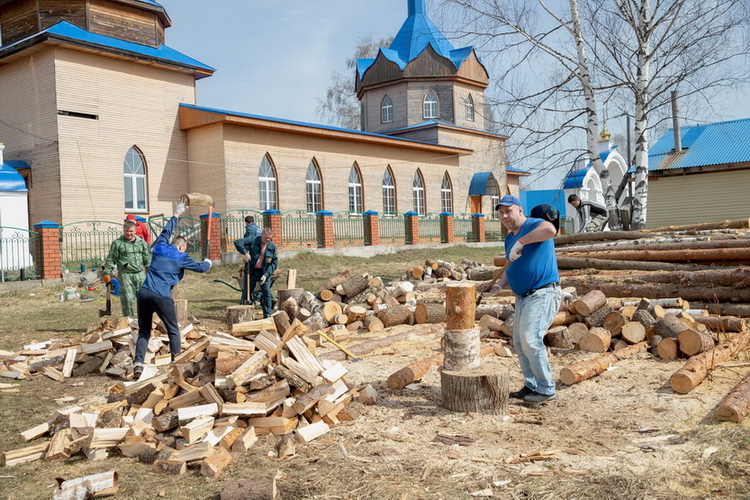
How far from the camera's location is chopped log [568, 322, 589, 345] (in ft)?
25.2

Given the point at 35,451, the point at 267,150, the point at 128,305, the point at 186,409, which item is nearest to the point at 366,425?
the point at 186,409

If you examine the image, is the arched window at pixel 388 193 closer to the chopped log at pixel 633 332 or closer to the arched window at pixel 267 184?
the arched window at pixel 267 184

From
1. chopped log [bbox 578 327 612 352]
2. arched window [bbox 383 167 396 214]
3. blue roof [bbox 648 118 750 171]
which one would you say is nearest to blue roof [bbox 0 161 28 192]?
arched window [bbox 383 167 396 214]

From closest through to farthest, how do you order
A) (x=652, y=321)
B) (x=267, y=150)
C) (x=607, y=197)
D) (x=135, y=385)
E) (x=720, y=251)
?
(x=135, y=385)
(x=652, y=321)
(x=720, y=251)
(x=607, y=197)
(x=267, y=150)

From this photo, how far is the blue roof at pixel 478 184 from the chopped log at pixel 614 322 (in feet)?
90.9

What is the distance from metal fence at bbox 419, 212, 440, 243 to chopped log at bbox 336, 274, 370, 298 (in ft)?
54.5

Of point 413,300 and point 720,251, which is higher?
point 720,251

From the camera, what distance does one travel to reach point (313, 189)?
26953 millimetres

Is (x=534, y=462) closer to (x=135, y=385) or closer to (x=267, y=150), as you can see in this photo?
(x=135, y=385)

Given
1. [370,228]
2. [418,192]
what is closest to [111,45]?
[370,228]

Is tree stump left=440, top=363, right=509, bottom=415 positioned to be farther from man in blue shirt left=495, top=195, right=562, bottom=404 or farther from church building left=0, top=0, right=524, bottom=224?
church building left=0, top=0, right=524, bottom=224

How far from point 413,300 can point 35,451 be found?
6943 mm

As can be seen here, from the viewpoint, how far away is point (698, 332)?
686 cm

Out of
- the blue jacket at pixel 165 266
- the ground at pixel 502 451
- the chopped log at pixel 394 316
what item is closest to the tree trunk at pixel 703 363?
the ground at pixel 502 451
